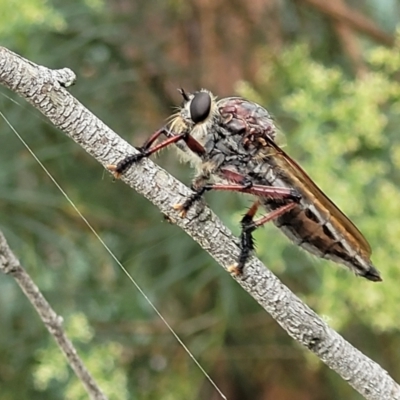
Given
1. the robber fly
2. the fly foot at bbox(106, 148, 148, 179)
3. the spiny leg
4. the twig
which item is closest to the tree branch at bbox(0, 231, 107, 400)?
the fly foot at bbox(106, 148, 148, 179)

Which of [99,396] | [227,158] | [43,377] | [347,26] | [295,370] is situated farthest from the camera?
[295,370]

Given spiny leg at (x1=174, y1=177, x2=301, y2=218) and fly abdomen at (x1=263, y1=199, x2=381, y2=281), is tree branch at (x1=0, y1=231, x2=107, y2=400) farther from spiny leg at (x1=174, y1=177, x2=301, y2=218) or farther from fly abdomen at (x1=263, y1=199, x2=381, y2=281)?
fly abdomen at (x1=263, y1=199, x2=381, y2=281)

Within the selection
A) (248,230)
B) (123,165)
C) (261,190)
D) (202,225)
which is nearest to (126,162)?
(123,165)

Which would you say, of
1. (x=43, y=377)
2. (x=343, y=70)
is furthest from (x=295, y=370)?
(x=43, y=377)

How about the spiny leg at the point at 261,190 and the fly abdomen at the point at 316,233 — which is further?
the fly abdomen at the point at 316,233

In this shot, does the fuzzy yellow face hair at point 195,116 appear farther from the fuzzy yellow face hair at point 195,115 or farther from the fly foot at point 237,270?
the fly foot at point 237,270

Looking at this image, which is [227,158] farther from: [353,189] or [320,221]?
[353,189]

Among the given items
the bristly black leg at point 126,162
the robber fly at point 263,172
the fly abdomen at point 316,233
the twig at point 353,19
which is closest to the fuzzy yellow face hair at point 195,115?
the robber fly at point 263,172
